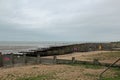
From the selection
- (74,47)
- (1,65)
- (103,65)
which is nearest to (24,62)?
(1,65)

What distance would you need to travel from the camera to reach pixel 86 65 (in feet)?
67.4

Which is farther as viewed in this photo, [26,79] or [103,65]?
[103,65]

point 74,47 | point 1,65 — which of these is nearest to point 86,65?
point 1,65

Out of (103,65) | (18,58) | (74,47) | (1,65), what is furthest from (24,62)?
(74,47)

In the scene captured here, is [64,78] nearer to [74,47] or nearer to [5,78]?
[5,78]

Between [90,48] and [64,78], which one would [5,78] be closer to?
[64,78]

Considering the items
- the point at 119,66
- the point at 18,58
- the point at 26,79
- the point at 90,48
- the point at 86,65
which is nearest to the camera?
the point at 26,79

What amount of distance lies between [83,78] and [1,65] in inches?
379

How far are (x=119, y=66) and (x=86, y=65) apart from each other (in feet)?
9.85

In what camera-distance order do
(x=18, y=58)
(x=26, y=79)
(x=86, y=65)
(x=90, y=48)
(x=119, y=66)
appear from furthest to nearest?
(x=90, y=48)
(x=18, y=58)
(x=86, y=65)
(x=119, y=66)
(x=26, y=79)

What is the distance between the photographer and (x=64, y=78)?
558 inches

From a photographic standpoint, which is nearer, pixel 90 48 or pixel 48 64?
pixel 48 64

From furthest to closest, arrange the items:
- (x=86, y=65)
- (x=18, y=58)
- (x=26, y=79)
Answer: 1. (x=18, y=58)
2. (x=86, y=65)
3. (x=26, y=79)

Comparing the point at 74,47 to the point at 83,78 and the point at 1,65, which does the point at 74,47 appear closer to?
the point at 1,65
